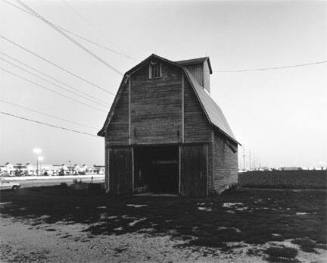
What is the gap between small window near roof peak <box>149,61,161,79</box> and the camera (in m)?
19.6

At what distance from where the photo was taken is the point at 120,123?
20.3 metres

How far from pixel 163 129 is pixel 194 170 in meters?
3.07

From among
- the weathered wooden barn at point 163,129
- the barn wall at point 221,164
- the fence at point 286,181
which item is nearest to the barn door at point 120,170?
the weathered wooden barn at point 163,129

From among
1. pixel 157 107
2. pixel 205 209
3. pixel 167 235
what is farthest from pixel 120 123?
pixel 167 235

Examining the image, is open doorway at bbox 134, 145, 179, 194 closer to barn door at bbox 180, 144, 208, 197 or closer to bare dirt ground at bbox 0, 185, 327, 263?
barn door at bbox 180, 144, 208, 197

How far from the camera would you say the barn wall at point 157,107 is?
19047 mm

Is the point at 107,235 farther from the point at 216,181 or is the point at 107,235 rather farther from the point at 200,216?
the point at 216,181

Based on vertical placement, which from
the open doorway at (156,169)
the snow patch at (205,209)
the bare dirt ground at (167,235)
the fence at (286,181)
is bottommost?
the fence at (286,181)

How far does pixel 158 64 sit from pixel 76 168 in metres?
139

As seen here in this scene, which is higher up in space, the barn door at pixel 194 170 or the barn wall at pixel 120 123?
the barn wall at pixel 120 123

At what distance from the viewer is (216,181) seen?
19.2 meters

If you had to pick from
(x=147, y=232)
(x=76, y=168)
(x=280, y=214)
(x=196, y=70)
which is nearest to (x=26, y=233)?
(x=147, y=232)

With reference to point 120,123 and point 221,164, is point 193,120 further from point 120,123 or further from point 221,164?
point 120,123

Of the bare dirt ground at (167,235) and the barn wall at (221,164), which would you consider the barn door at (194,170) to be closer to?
the barn wall at (221,164)
